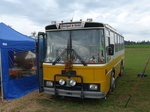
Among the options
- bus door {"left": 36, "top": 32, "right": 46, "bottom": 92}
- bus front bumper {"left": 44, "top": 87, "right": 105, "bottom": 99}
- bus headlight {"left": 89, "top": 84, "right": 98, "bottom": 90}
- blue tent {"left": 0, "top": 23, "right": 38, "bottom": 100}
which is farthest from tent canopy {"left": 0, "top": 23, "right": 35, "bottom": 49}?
bus headlight {"left": 89, "top": 84, "right": 98, "bottom": 90}

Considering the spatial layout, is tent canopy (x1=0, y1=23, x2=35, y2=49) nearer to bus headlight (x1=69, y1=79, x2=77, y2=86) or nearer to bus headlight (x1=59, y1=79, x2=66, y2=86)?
bus headlight (x1=59, y1=79, x2=66, y2=86)

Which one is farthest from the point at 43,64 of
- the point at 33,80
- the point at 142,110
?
the point at 142,110

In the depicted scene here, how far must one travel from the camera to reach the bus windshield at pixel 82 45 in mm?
6145

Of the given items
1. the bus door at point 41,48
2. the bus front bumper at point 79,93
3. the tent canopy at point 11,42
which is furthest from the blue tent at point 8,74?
the bus front bumper at point 79,93

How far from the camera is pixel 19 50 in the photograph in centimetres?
811

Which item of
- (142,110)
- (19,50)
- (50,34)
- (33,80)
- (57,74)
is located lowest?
(142,110)

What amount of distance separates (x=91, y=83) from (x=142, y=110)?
75.5 inches

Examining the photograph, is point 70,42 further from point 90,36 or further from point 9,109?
point 9,109

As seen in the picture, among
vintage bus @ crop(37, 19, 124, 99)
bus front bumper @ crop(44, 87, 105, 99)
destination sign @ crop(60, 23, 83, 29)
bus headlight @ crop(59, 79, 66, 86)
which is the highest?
destination sign @ crop(60, 23, 83, 29)

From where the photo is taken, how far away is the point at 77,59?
6.24 meters

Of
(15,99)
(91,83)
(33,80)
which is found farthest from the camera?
(33,80)

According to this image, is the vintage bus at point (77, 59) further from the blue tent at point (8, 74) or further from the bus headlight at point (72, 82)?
the blue tent at point (8, 74)

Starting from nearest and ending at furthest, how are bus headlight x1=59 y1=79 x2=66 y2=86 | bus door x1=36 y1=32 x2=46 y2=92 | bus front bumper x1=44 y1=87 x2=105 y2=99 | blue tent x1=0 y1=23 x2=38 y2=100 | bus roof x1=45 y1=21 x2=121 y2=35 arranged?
bus front bumper x1=44 y1=87 x2=105 y2=99 < bus roof x1=45 y1=21 x2=121 y2=35 < bus headlight x1=59 y1=79 x2=66 y2=86 < bus door x1=36 y1=32 x2=46 y2=92 < blue tent x1=0 y1=23 x2=38 y2=100

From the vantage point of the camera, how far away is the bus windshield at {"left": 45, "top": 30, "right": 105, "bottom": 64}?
614cm
